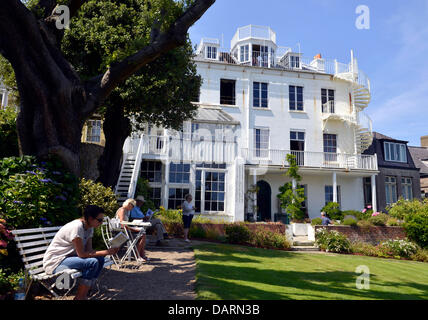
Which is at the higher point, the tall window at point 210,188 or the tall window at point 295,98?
the tall window at point 295,98

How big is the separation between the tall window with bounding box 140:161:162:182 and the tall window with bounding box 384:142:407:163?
678 inches

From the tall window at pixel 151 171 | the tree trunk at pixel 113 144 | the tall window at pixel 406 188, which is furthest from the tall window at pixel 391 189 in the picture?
the tree trunk at pixel 113 144

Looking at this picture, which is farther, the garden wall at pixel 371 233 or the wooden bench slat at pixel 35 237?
the garden wall at pixel 371 233

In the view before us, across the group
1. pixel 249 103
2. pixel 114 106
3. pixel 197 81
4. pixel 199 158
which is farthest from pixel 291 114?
pixel 114 106

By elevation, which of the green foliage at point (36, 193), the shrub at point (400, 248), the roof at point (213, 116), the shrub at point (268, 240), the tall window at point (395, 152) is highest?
the roof at point (213, 116)

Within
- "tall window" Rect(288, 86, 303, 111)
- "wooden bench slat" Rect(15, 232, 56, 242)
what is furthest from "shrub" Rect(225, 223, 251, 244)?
"tall window" Rect(288, 86, 303, 111)

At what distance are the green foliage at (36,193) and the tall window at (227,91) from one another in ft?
53.6

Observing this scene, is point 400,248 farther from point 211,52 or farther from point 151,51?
point 211,52

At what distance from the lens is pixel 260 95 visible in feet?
72.0

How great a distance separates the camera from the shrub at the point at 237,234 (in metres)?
12.0

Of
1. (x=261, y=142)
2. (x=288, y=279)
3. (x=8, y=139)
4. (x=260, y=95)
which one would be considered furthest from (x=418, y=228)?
(x=8, y=139)

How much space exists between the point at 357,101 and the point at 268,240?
52.9 ft

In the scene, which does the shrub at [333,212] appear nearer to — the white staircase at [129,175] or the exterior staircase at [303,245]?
the exterior staircase at [303,245]
